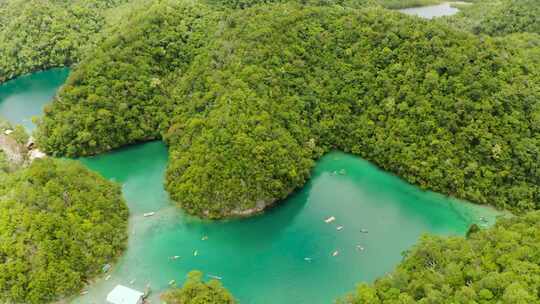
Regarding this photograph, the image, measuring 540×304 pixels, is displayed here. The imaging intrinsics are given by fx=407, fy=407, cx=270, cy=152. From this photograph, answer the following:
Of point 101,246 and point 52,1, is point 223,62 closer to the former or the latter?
point 101,246

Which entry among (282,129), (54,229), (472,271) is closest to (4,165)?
(54,229)

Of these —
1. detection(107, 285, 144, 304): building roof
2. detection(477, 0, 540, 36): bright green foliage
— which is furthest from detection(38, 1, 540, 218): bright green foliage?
detection(477, 0, 540, 36): bright green foliage

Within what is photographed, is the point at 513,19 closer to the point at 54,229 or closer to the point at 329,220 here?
the point at 329,220

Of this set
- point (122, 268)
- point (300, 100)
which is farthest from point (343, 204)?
point (122, 268)

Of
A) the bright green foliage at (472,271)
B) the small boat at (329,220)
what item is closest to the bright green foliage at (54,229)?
the small boat at (329,220)

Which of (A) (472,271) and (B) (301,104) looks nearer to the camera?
(A) (472,271)

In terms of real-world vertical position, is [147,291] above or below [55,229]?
below

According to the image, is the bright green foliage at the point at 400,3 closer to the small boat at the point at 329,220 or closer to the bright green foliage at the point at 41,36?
the bright green foliage at the point at 41,36
